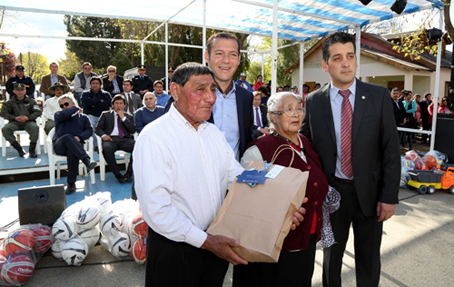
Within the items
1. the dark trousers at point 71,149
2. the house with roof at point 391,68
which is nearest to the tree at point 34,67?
the house with roof at point 391,68

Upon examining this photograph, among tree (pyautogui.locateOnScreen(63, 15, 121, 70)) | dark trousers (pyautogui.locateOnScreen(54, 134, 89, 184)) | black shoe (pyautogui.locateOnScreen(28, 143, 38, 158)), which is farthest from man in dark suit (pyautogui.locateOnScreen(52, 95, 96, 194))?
tree (pyautogui.locateOnScreen(63, 15, 121, 70))

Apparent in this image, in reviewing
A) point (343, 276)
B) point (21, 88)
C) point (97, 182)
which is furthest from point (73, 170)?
point (343, 276)

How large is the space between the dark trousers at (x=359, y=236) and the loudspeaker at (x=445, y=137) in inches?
254

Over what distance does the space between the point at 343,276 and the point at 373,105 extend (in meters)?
1.74

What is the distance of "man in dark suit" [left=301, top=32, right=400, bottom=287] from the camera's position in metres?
2.14

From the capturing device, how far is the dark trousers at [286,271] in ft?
6.11

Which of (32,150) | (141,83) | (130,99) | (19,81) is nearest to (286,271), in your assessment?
(130,99)

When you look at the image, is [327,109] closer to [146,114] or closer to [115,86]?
[146,114]

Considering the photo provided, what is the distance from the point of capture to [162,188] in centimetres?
147

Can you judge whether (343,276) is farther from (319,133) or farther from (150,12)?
(150,12)

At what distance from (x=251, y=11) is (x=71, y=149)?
226 inches

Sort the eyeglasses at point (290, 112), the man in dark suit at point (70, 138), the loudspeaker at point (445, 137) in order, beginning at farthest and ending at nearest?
the loudspeaker at point (445, 137)
the man in dark suit at point (70, 138)
the eyeglasses at point (290, 112)

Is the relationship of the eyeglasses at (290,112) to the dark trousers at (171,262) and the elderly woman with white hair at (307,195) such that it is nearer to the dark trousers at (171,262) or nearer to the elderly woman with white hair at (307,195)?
the elderly woman with white hair at (307,195)

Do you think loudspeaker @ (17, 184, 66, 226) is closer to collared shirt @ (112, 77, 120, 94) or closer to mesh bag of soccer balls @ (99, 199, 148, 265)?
mesh bag of soccer balls @ (99, 199, 148, 265)
